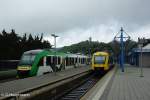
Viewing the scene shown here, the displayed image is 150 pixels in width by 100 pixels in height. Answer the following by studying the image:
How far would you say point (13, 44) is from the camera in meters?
45.5

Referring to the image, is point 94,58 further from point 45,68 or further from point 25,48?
point 25,48

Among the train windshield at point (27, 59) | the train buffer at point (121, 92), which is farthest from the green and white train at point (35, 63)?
the train buffer at point (121, 92)

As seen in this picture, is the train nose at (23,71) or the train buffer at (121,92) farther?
the train nose at (23,71)

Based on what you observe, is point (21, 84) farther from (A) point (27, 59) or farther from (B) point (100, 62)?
(B) point (100, 62)

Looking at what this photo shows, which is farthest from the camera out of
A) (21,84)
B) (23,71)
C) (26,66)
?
(23,71)

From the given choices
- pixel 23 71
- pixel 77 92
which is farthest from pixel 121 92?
pixel 23 71

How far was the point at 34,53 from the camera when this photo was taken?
2994 centimetres

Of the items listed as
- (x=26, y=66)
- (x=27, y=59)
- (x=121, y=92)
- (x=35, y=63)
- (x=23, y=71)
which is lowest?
(x=121, y=92)

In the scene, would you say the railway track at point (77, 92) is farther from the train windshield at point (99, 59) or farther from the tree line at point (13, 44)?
the tree line at point (13, 44)

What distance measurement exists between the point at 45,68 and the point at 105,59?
11.0m

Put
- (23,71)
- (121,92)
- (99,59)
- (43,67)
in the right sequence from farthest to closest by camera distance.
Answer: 1. (99,59)
2. (43,67)
3. (23,71)
4. (121,92)

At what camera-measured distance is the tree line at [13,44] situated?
41.2 metres

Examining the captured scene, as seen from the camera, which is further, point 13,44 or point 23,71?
point 13,44

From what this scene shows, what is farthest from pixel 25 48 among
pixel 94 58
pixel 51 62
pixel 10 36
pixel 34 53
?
pixel 34 53
